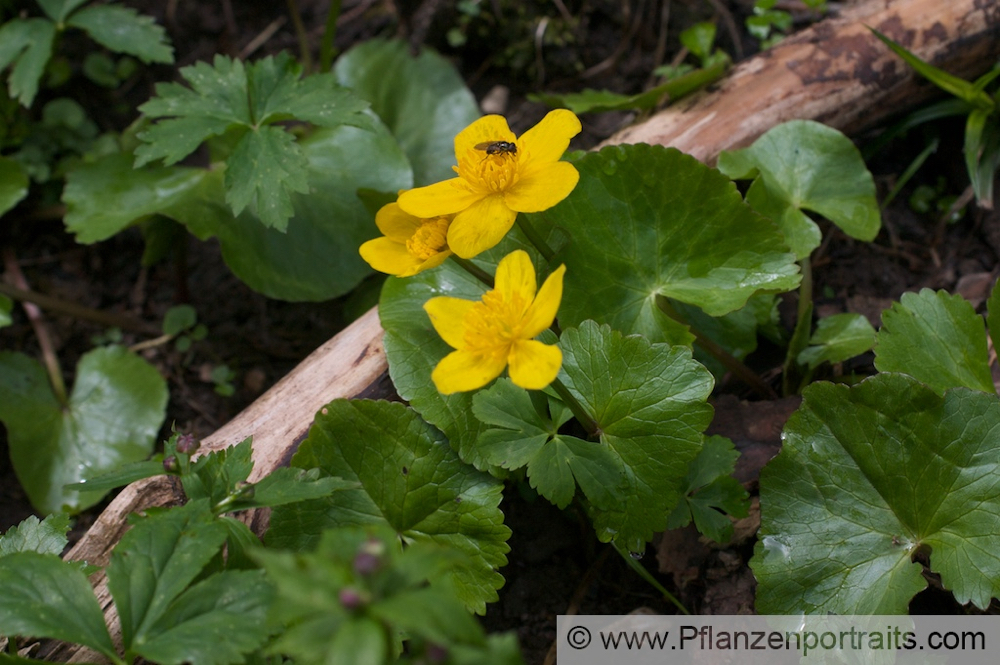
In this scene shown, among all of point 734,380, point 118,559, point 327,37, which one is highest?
point 327,37

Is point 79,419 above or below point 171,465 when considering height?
below

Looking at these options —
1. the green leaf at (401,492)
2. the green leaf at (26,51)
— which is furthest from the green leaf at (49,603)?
the green leaf at (26,51)

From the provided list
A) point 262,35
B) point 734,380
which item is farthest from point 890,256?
point 262,35

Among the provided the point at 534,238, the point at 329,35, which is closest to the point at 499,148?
the point at 534,238

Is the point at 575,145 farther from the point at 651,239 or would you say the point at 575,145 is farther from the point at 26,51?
the point at 26,51

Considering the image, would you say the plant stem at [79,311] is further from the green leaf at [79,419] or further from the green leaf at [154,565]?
the green leaf at [154,565]

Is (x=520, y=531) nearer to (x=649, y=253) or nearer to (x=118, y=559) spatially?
(x=649, y=253)
